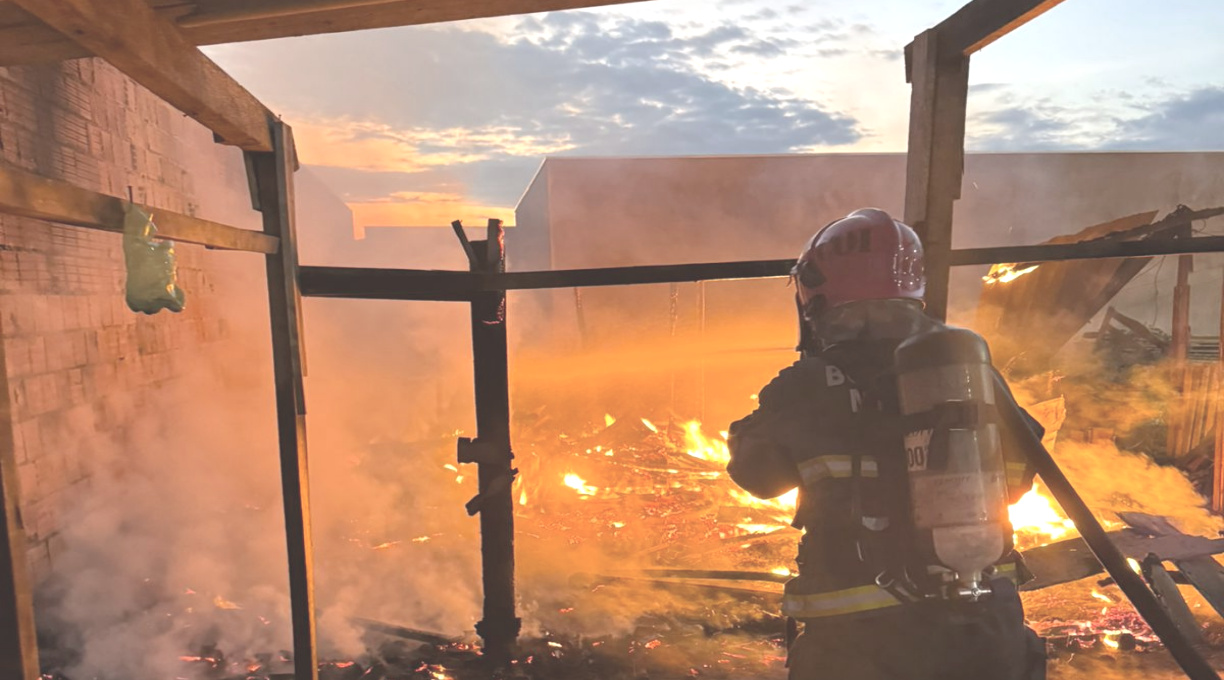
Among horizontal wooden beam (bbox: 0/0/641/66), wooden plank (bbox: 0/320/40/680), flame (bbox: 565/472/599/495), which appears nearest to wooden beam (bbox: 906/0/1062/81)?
horizontal wooden beam (bbox: 0/0/641/66)

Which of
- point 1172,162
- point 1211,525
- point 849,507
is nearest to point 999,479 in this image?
point 849,507

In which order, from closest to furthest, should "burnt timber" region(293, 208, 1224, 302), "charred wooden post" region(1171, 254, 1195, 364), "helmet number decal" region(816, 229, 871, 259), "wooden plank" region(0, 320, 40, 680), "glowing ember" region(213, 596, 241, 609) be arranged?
"wooden plank" region(0, 320, 40, 680)
"helmet number decal" region(816, 229, 871, 259)
"burnt timber" region(293, 208, 1224, 302)
"glowing ember" region(213, 596, 241, 609)
"charred wooden post" region(1171, 254, 1195, 364)

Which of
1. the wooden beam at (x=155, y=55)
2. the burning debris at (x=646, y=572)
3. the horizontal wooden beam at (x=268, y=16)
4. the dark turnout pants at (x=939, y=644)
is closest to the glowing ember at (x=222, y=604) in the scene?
the burning debris at (x=646, y=572)

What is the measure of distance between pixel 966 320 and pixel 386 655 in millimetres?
14127

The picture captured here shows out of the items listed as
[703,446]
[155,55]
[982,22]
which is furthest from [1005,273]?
[155,55]

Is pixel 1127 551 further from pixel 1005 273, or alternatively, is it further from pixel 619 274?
pixel 1005 273

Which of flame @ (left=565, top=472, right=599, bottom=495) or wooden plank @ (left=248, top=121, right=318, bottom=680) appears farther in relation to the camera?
flame @ (left=565, top=472, right=599, bottom=495)

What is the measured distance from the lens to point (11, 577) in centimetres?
160

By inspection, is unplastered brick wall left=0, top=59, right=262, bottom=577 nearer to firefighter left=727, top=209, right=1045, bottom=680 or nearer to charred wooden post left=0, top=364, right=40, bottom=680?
charred wooden post left=0, top=364, right=40, bottom=680

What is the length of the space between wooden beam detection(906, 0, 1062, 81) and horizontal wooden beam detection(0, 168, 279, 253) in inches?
135

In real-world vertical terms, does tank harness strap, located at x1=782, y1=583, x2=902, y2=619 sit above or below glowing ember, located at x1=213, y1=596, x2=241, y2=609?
above

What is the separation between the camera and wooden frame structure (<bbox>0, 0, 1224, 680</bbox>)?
1.74 meters

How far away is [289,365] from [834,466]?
269 centimetres

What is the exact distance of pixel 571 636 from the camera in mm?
5059
